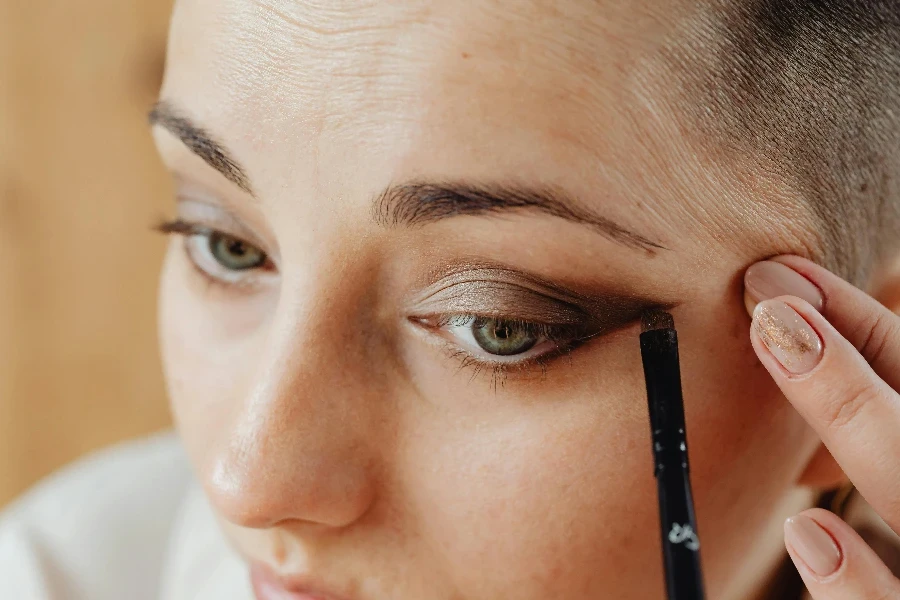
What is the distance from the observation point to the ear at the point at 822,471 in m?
0.78

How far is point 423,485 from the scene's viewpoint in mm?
693

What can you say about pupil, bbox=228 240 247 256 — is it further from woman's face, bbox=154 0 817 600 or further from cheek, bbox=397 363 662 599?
cheek, bbox=397 363 662 599

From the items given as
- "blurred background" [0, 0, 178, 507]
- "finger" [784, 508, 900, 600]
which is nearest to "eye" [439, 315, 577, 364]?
"finger" [784, 508, 900, 600]

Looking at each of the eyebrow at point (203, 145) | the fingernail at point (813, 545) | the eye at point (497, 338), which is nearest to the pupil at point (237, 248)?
the eyebrow at point (203, 145)

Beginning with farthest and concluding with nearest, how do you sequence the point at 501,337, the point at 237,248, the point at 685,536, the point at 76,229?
the point at 76,229 → the point at 237,248 → the point at 501,337 → the point at 685,536

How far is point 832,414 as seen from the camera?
636mm

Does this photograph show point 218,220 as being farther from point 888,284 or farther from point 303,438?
point 888,284

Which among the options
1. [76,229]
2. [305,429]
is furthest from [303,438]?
[76,229]

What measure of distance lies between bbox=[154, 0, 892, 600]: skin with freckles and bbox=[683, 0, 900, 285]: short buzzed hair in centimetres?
3

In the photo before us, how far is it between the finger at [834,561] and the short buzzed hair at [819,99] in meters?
0.20

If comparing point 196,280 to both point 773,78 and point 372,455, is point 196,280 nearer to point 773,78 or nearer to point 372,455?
point 372,455

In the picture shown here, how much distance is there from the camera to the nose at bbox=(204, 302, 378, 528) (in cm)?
68

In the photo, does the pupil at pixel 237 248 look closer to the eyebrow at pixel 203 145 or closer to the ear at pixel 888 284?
the eyebrow at pixel 203 145

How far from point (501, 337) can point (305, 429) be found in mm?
158
